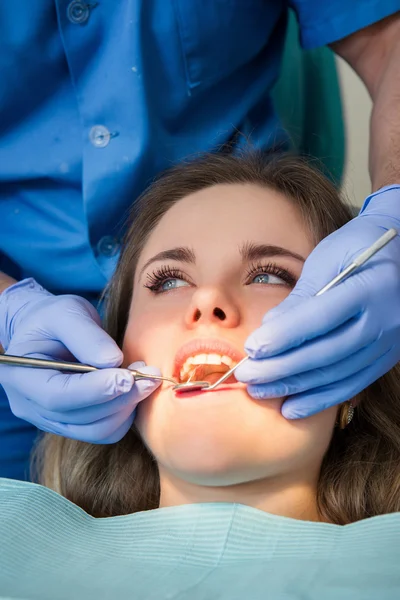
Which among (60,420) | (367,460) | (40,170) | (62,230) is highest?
(40,170)

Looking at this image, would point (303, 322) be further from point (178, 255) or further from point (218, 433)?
point (178, 255)

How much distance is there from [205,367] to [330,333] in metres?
0.22

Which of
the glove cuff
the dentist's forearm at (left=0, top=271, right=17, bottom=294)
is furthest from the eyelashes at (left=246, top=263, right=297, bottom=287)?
the dentist's forearm at (left=0, top=271, right=17, bottom=294)

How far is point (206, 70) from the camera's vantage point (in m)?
1.65

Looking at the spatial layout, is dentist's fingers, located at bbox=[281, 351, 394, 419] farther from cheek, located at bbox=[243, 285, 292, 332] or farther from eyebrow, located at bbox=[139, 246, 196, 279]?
eyebrow, located at bbox=[139, 246, 196, 279]

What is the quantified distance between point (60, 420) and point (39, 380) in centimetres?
10

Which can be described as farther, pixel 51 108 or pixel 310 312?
pixel 51 108

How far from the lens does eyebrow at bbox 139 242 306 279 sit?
4.17ft

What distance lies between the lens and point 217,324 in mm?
1166

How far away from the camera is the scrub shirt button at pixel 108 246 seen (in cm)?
170

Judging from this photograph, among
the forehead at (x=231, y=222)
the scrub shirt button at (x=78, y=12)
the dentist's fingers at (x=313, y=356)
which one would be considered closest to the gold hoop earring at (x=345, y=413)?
the dentist's fingers at (x=313, y=356)

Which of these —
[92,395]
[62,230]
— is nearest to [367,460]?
[92,395]

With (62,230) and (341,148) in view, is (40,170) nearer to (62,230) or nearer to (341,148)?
(62,230)

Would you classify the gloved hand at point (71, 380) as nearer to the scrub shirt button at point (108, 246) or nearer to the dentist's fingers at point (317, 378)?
the dentist's fingers at point (317, 378)
